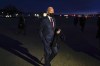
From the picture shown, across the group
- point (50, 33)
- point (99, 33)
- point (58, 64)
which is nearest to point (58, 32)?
point (50, 33)

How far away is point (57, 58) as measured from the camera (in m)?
13.5

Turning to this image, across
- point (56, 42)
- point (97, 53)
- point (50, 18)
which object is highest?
point (50, 18)

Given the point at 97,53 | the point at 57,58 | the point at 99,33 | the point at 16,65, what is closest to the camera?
the point at 16,65

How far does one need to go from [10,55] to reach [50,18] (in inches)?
159

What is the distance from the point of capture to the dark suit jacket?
10.5m

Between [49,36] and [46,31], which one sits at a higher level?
[46,31]

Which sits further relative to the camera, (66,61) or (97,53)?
(97,53)

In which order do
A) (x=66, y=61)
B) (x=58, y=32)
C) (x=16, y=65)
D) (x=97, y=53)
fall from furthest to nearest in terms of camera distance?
1. (x=97, y=53)
2. (x=66, y=61)
3. (x=16, y=65)
4. (x=58, y=32)

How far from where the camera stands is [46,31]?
1058cm

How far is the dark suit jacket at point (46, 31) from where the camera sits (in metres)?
10.5

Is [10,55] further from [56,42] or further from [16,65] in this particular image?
[56,42]

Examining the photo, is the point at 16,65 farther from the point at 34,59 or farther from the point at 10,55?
the point at 10,55

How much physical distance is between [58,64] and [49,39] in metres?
1.46

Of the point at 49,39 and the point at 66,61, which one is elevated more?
the point at 49,39
